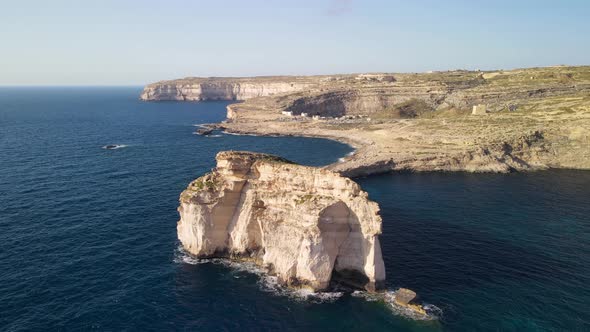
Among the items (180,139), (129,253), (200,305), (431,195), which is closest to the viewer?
(200,305)

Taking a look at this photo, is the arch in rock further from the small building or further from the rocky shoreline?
the small building

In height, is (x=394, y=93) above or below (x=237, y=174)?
above

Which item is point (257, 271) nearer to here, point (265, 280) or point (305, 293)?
point (265, 280)

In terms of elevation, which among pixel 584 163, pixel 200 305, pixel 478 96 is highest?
pixel 478 96

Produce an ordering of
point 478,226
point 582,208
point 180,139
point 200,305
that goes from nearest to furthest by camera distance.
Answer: point 200,305 → point 478,226 → point 582,208 → point 180,139

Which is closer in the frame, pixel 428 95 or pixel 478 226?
pixel 478 226

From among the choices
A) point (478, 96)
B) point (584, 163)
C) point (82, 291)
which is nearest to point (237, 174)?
point (82, 291)

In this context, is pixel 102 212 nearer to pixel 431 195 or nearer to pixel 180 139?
pixel 431 195

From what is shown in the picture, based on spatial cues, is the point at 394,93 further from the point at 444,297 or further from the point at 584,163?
the point at 444,297
